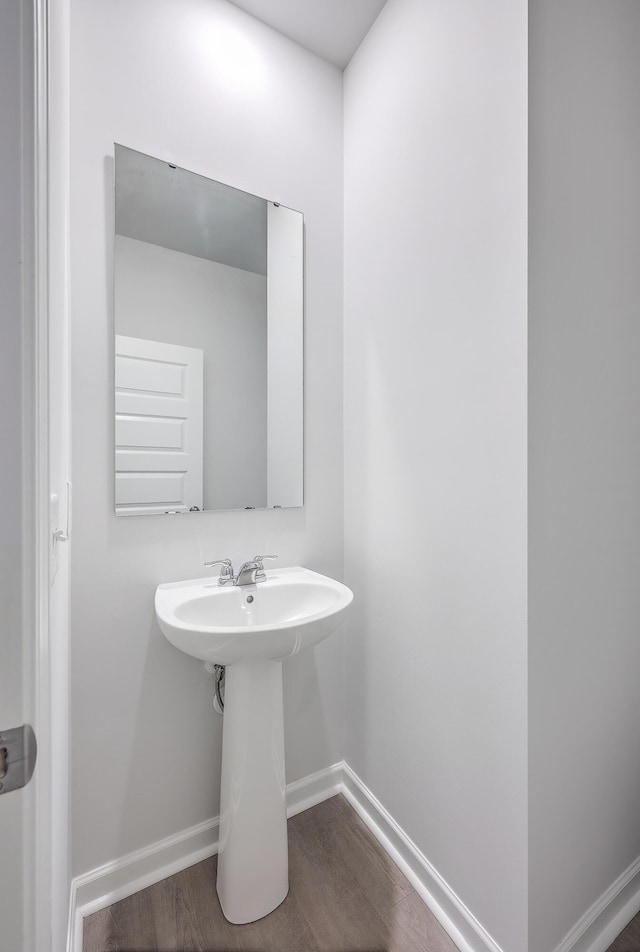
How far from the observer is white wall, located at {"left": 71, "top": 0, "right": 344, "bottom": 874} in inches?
47.3

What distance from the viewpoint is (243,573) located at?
1346 mm

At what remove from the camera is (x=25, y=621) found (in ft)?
1.27

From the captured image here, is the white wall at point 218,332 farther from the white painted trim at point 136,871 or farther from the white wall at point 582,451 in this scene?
the white painted trim at point 136,871

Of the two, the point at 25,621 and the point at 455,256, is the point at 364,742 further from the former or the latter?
→ the point at 455,256

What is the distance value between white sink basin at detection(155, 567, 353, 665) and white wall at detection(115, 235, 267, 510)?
11.0 inches

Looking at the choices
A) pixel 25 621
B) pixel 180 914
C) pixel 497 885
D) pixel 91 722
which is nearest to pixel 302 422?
pixel 91 722

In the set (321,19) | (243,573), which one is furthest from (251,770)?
(321,19)

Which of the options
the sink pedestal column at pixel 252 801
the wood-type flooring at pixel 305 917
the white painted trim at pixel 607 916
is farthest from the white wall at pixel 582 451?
the sink pedestal column at pixel 252 801

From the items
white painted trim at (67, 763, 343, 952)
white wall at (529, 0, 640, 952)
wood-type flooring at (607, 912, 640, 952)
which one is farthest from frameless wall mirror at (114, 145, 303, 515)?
wood-type flooring at (607, 912, 640, 952)

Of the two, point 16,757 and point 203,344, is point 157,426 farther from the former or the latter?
point 16,757

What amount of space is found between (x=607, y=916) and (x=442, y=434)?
1.32m

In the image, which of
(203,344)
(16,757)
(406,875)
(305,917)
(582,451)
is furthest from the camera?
(203,344)

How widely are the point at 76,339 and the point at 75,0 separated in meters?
0.92

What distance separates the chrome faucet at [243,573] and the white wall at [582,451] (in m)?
0.79
